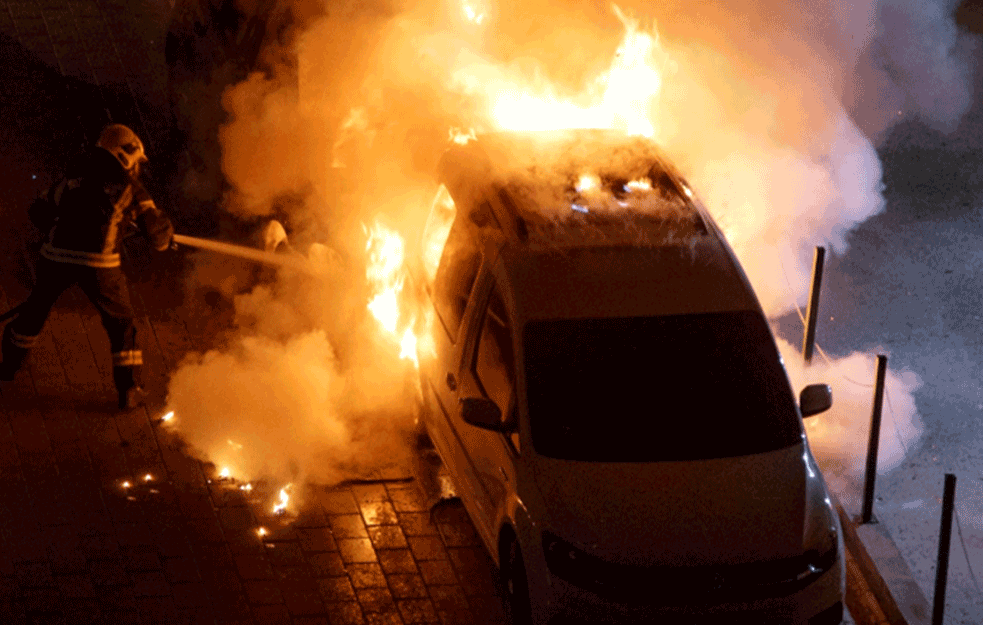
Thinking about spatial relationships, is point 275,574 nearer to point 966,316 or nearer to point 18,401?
point 18,401

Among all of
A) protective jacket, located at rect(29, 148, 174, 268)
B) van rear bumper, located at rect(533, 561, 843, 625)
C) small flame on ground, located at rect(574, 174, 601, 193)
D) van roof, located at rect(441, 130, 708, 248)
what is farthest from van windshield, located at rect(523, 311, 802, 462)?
protective jacket, located at rect(29, 148, 174, 268)

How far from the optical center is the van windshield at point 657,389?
525cm

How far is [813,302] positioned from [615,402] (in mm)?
2631

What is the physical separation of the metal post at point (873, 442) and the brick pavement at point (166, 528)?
7.53 feet

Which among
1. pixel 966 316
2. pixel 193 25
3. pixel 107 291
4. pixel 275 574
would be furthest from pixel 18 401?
pixel 966 316

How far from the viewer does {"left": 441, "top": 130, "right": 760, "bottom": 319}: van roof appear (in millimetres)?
5645

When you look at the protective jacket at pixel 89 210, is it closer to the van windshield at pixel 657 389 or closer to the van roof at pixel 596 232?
the van roof at pixel 596 232

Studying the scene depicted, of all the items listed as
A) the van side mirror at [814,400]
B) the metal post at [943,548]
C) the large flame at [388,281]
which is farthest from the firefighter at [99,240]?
the metal post at [943,548]

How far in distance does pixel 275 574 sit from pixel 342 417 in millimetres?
1626

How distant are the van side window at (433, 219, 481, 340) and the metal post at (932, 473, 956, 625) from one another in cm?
261

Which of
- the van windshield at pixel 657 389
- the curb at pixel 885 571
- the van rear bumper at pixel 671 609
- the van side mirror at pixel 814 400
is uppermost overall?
the van windshield at pixel 657 389

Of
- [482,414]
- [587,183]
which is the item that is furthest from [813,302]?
[482,414]

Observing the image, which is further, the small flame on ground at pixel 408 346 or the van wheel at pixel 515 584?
the small flame on ground at pixel 408 346

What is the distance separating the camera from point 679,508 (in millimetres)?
4988
